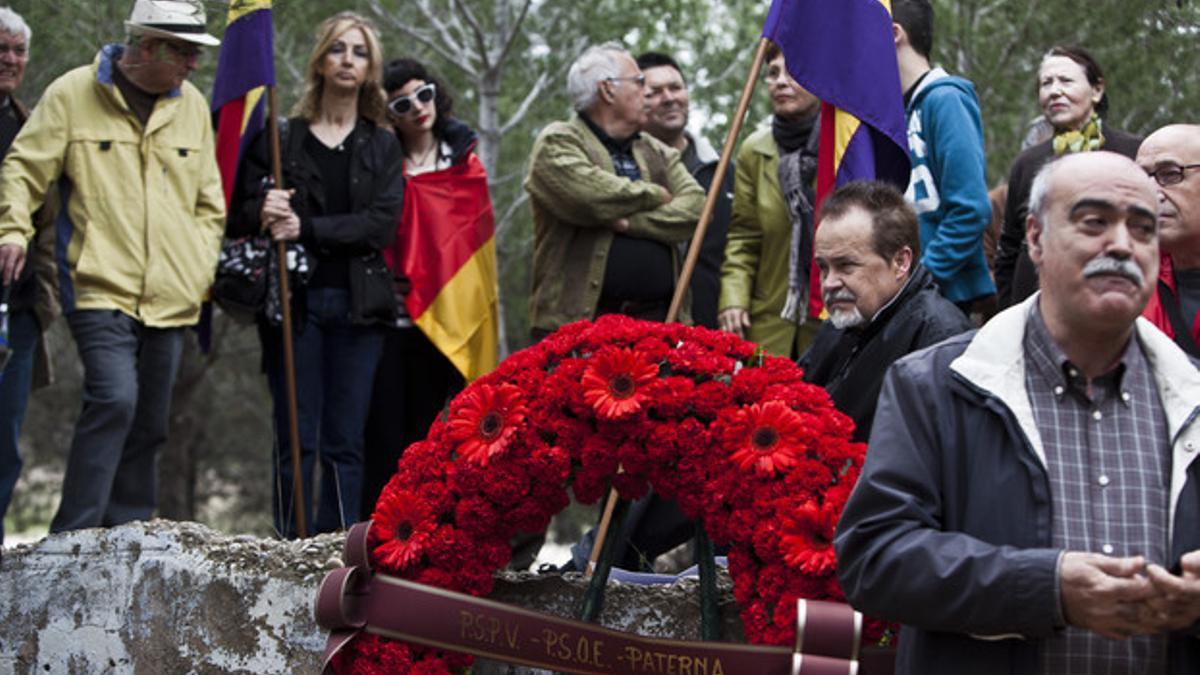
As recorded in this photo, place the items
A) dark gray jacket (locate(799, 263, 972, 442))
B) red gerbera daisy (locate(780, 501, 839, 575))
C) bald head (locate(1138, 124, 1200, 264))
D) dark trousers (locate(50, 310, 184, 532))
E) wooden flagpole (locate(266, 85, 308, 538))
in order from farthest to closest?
wooden flagpole (locate(266, 85, 308, 538))
dark trousers (locate(50, 310, 184, 532))
dark gray jacket (locate(799, 263, 972, 442))
bald head (locate(1138, 124, 1200, 264))
red gerbera daisy (locate(780, 501, 839, 575))

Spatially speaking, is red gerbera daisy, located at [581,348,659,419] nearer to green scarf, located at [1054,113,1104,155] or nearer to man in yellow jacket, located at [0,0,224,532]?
green scarf, located at [1054,113,1104,155]

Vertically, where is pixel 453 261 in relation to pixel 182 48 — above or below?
below

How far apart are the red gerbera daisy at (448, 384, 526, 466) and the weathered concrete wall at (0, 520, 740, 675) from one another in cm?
61

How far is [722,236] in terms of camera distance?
28.8ft

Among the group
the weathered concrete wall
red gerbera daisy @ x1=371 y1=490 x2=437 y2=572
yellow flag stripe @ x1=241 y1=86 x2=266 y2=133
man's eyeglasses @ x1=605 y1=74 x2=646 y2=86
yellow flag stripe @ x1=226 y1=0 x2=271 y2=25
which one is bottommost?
the weathered concrete wall

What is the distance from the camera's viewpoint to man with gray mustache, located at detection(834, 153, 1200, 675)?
3.38m

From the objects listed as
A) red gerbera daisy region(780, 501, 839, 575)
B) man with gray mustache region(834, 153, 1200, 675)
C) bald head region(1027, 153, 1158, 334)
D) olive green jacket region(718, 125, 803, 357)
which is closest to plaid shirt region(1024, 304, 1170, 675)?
man with gray mustache region(834, 153, 1200, 675)

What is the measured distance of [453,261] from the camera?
8570 mm

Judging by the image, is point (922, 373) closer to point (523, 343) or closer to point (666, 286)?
point (666, 286)

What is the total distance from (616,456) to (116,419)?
2739 millimetres

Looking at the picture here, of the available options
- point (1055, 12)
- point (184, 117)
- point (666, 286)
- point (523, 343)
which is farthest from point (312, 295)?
point (523, 343)

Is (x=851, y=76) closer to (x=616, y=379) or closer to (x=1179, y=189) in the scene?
(x=1179, y=189)

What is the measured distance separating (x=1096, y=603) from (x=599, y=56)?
216 inches

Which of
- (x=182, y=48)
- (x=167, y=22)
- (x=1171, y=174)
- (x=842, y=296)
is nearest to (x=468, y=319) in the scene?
(x=182, y=48)
